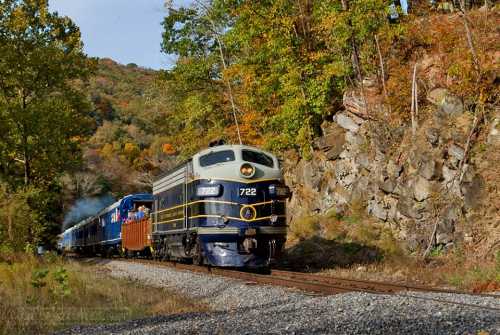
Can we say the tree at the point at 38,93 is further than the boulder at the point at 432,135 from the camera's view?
Yes

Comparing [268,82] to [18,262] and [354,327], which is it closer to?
[18,262]

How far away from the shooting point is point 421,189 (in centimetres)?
1794

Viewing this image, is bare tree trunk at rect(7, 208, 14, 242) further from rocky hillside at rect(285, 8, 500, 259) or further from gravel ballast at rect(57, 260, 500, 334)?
gravel ballast at rect(57, 260, 500, 334)

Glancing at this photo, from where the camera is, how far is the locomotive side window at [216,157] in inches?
672

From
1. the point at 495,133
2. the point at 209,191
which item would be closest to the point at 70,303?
the point at 209,191

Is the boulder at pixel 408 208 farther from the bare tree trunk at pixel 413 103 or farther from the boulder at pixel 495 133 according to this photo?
the boulder at pixel 495 133

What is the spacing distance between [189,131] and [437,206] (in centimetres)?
2101

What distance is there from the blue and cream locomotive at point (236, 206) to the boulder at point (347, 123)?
21.5 feet

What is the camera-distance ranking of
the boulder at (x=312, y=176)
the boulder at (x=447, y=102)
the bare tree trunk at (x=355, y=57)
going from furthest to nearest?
the boulder at (x=312, y=176)
the bare tree trunk at (x=355, y=57)
the boulder at (x=447, y=102)

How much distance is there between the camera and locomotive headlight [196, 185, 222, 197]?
16.4 meters

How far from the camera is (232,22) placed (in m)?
33.7

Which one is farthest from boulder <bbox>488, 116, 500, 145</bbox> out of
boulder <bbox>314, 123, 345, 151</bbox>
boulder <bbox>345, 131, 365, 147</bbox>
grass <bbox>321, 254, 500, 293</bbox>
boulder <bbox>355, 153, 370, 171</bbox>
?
boulder <bbox>314, 123, 345, 151</bbox>

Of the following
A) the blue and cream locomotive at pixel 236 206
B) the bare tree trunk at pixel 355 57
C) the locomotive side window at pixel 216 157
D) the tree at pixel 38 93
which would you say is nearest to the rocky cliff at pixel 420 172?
the bare tree trunk at pixel 355 57

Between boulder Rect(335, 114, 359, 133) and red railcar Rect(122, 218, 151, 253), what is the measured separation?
8889 millimetres
